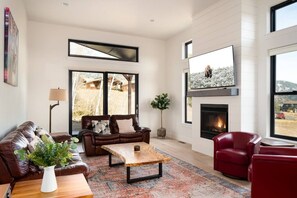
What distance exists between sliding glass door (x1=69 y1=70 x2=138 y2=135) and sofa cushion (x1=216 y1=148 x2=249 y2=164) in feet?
12.9

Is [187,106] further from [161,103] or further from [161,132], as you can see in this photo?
[161,132]

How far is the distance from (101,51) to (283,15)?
494 cm

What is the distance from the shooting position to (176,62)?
22.9ft

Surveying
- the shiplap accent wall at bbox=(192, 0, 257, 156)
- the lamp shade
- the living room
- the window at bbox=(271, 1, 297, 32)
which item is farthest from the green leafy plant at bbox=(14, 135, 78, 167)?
the window at bbox=(271, 1, 297, 32)

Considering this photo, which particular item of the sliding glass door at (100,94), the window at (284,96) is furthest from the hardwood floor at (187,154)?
the window at (284,96)

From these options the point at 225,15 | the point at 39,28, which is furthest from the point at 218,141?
the point at 39,28

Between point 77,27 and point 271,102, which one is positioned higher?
point 77,27

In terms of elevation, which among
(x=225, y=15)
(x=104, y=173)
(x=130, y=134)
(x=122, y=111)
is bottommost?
(x=104, y=173)

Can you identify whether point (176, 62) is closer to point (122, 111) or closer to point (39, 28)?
point (122, 111)

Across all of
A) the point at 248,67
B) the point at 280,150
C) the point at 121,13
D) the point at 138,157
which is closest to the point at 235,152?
the point at 280,150

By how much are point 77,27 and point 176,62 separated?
132 inches

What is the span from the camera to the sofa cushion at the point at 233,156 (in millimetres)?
3287

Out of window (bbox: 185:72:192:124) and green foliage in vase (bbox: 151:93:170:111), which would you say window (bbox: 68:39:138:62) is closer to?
green foliage in vase (bbox: 151:93:170:111)

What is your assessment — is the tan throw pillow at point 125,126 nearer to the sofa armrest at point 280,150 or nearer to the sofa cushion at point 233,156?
the sofa cushion at point 233,156
